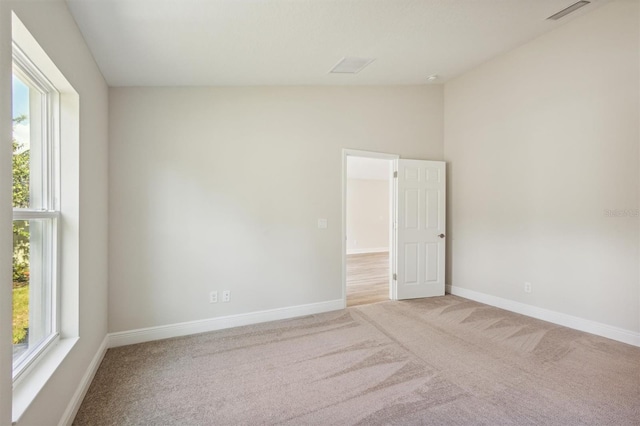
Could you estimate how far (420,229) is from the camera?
14.7 ft

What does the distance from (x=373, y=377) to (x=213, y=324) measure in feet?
6.00

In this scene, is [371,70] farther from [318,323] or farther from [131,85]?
[318,323]

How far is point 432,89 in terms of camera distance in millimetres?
4668

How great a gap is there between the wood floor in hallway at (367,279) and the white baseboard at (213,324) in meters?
0.63

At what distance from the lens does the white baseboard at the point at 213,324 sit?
294 centimetres

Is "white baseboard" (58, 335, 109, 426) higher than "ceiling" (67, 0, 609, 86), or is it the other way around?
"ceiling" (67, 0, 609, 86)

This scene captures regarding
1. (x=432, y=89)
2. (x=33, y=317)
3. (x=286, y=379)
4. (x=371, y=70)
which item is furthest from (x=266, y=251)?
(x=432, y=89)

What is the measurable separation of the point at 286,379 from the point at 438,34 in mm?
3345

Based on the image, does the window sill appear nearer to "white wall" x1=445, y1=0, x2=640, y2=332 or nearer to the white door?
the white door

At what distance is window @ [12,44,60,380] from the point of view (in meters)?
1.59

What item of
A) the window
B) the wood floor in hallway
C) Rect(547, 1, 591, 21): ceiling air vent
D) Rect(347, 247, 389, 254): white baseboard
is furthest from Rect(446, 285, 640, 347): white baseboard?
Rect(347, 247, 389, 254): white baseboard

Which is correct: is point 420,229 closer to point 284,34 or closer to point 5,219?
point 284,34

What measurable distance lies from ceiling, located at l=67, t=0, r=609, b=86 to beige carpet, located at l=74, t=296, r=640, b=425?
2563mm

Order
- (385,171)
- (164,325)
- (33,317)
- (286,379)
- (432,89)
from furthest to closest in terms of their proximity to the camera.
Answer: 1. (385,171)
2. (432,89)
3. (164,325)
4. (286,379)
5. (33,317)
